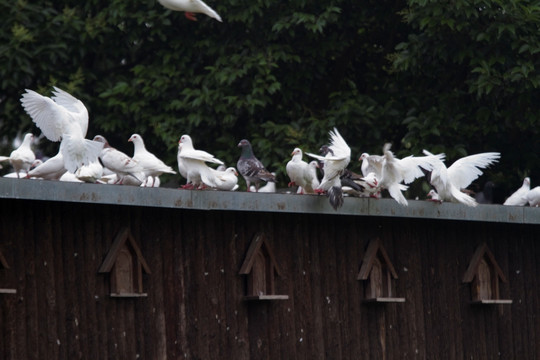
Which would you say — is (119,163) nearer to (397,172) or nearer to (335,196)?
(335,196)

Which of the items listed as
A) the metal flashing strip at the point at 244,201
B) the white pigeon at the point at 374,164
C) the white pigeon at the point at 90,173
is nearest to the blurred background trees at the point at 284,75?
the white pigeon at the point at 374,164

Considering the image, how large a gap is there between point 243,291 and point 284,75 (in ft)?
25.1

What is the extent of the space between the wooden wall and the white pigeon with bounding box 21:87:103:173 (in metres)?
0.67

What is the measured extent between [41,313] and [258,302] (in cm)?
262

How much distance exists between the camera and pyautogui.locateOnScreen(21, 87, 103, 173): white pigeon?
10.3 meters

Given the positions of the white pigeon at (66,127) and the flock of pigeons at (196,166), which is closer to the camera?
the white pigeon at (66,127)

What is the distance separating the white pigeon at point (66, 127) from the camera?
10.3 metres

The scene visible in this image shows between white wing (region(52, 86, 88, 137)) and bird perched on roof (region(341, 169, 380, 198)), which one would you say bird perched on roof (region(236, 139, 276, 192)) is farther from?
white wing (region(52, 86, 88, 137))

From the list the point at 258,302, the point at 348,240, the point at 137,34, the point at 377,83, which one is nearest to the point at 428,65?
the point at 377,83

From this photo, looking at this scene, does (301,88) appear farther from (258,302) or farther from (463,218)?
(258,302)

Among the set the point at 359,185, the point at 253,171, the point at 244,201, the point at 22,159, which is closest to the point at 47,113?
the point at 22,159

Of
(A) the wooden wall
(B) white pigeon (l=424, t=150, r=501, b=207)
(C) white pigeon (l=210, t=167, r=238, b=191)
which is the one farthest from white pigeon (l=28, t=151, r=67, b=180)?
(B) white pigeon (l=424, t=150, r=501, b=207)

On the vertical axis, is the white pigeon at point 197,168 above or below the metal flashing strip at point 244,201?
above

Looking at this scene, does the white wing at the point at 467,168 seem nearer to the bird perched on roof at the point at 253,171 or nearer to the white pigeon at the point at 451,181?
the white pigeon at the point at 451,181
